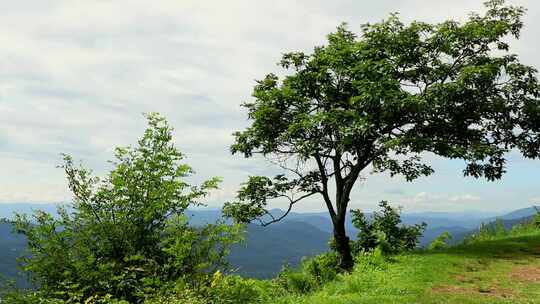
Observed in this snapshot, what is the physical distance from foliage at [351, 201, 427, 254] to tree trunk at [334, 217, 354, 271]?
0.81 m

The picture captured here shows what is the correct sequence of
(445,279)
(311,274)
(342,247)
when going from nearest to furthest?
(445,279), (311,274), (342,247)

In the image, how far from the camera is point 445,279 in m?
18.3

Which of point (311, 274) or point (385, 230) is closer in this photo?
point (311, 274)

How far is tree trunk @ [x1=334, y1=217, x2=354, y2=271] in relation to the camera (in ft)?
89.7

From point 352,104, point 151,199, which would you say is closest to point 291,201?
point 352,104

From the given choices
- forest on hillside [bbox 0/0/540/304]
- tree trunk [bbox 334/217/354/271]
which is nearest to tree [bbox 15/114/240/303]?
forest on hillside [bbox 0/0/540/304]

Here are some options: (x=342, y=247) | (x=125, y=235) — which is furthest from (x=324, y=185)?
(x=125, y=235)

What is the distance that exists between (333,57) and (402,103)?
17.6 feet

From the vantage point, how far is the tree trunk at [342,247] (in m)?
27.3

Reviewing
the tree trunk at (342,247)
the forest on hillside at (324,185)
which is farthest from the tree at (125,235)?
the tree trunk at (342,247)

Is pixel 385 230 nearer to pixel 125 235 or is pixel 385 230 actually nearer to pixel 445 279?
pixel 445 279

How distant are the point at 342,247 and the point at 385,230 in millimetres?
2564

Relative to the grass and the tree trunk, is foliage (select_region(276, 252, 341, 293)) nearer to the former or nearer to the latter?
the tree trunk

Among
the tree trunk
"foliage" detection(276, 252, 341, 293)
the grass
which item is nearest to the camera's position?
the grass
